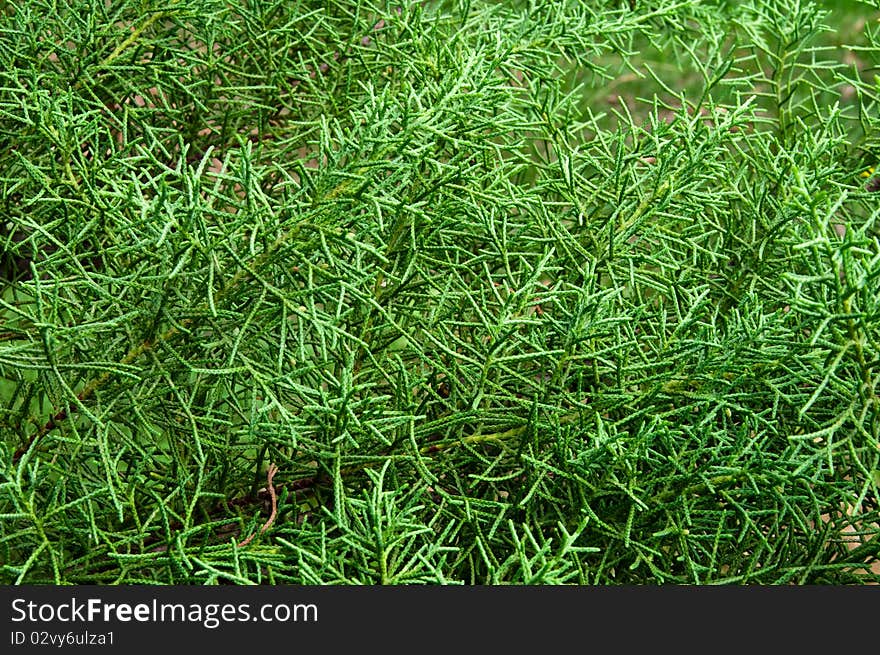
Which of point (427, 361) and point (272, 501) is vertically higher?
point (427, 361)

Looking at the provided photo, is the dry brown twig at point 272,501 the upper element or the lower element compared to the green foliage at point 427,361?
lower

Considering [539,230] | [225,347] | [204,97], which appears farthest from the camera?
[204,97]

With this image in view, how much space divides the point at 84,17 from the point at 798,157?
3.26ft

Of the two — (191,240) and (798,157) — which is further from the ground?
(191,240)

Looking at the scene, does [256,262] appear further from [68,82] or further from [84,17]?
[84,17]

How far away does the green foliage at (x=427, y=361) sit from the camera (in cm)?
104

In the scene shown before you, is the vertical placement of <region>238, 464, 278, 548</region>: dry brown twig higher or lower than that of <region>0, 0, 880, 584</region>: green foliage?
lower

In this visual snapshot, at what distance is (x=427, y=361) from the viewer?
1.13 meters

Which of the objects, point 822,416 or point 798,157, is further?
point 798,157

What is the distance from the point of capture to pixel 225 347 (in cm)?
111

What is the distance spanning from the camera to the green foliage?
1035 mm

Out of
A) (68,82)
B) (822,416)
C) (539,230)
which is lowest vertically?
(822,416)

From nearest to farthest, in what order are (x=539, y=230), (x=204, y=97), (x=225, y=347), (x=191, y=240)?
1. (x=191, y=240)
2. (x=225, y=347)
3. (x=539, y=230)
4. (x=204, y=97)

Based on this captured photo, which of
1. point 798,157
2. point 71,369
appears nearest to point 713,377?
point 798,157
